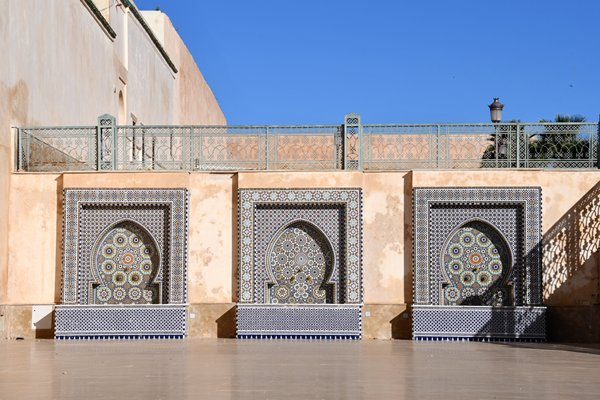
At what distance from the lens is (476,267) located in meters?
15.4

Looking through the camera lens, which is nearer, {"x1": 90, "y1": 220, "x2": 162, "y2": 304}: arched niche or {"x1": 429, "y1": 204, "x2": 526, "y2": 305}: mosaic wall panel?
{"x1": 429, "y1": 204, "x2": 526, "y2": 305}: mosaic wall panel

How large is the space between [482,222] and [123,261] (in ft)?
16.7

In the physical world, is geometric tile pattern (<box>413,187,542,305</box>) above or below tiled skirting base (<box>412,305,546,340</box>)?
above

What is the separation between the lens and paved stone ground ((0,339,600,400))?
819cm

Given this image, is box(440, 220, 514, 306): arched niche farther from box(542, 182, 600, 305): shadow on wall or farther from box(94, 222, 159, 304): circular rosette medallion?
box(94, 222, 159, 304): circular rosette medallion

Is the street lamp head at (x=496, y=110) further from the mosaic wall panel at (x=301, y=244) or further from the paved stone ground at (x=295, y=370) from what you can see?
the paved stone ground at (x=295, y=370)

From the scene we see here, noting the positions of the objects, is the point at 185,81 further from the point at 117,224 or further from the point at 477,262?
the point at 477,262

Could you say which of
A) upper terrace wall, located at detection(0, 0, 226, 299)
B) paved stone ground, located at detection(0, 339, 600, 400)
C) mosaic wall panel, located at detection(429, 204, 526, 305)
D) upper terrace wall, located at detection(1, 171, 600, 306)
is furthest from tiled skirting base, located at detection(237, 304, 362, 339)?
upper terrace wall, located at detection(0, 0, 226, 299)

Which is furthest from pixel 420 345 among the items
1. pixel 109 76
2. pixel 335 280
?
pixel 109 76

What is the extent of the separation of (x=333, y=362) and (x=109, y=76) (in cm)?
1145

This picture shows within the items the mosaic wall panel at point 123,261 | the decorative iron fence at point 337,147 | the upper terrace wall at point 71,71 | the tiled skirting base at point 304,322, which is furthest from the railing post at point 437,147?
the upper terrace wall at point 71,71

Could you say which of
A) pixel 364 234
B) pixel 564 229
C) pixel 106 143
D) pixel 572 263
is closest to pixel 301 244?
pixel 364 234

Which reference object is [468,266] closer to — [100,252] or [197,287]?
[197,287]

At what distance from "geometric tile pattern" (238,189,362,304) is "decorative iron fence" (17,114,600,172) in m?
0.62
